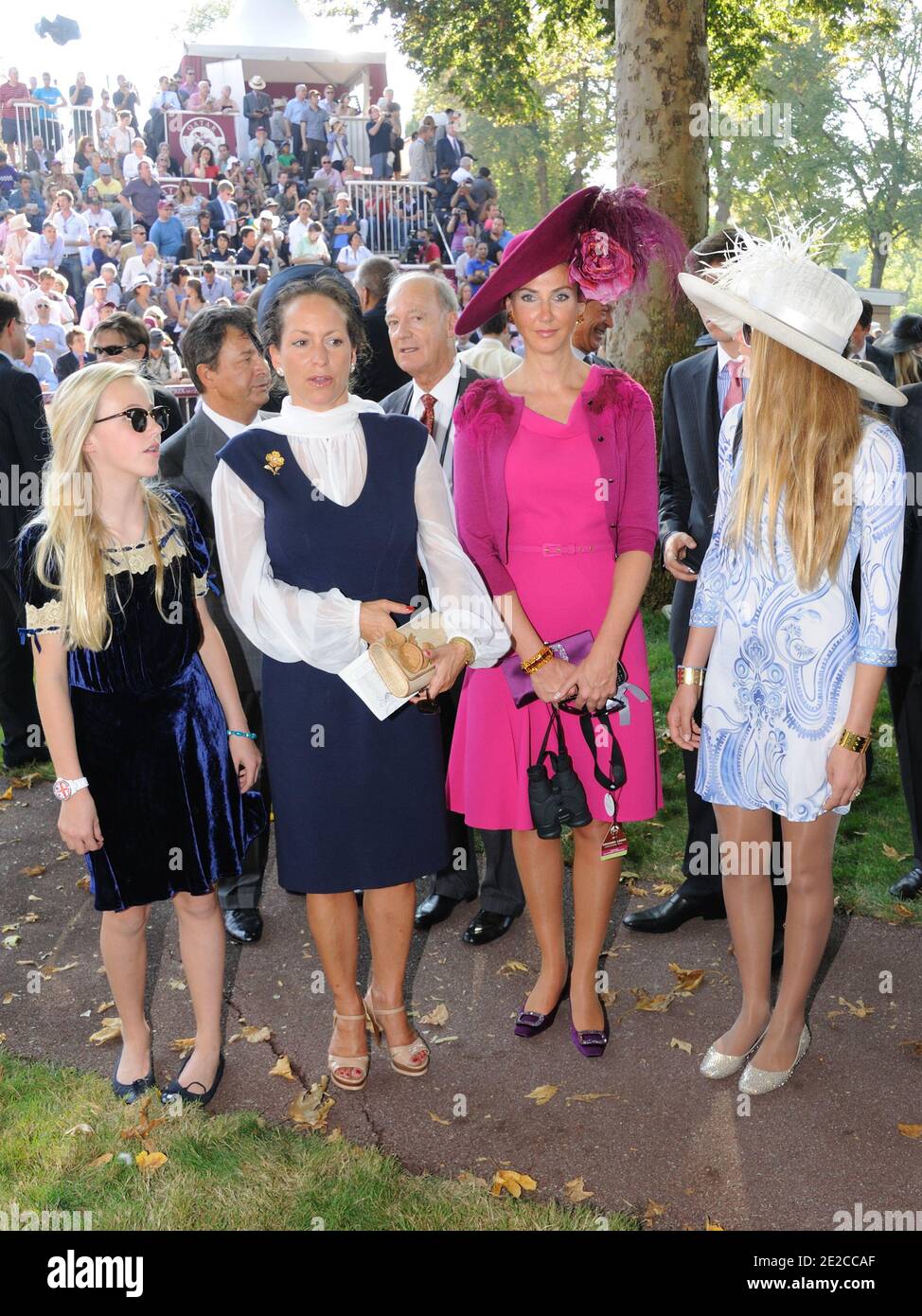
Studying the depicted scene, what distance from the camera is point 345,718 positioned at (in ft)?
11.2

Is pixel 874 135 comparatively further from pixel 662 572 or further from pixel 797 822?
pixel 797 822

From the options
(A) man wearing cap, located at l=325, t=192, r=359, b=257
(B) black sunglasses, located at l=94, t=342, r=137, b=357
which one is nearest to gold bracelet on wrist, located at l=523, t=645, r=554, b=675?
(B) black sunglasses, located at l=94, t=342, r=137, b=357

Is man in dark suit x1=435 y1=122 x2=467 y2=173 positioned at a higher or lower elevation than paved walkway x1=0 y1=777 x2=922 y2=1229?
higher

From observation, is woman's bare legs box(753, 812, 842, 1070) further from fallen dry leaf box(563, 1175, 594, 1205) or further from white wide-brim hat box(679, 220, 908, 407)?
white wide-brim hat box(679, 220, 908, 407)

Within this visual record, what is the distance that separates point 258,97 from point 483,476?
22.5m

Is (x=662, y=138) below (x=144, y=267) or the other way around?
the other way around

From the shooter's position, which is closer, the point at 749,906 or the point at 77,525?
the point at 77,525

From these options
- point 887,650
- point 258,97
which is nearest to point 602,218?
point 887,650

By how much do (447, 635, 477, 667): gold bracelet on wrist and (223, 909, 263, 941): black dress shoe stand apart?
1.82 m

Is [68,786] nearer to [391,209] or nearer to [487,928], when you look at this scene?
[487,928]

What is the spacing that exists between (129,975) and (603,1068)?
1.47 m

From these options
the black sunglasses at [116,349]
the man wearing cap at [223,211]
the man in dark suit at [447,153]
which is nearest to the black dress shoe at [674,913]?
the black sunglasses at [116,349]

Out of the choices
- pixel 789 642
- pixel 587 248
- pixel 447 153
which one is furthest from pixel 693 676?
pixel 447 153

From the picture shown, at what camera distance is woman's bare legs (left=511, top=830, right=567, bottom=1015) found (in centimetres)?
376
